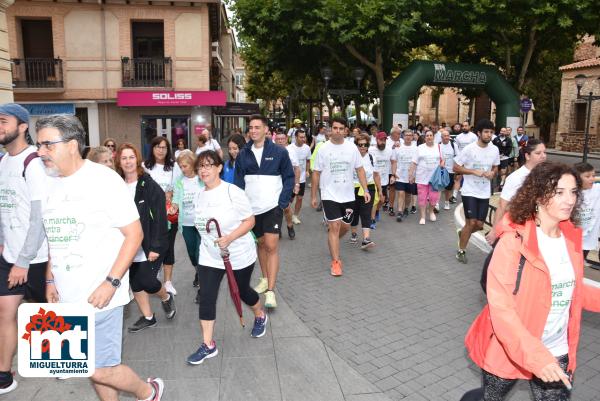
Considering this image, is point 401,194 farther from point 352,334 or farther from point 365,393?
point 365,393

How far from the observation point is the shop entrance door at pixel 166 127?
74.3ft

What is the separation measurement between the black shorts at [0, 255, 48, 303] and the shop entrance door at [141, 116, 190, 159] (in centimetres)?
1901

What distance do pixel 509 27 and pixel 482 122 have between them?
15126mm

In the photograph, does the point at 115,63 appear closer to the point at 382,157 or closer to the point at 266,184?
the point at 382,157

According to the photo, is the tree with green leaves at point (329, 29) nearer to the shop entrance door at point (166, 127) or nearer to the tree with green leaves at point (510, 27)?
the tree with green leaves at point (510, 27)

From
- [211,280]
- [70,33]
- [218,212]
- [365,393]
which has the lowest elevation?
[365,393]

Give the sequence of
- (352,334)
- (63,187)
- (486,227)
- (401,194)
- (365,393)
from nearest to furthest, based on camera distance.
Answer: (63,187) → (365,393) → (352,334) → (486,227) → (401,194)

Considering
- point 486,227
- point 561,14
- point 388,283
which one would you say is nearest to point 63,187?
point 388,283

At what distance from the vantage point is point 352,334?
5012 millimetres

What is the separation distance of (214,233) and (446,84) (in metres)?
19.0

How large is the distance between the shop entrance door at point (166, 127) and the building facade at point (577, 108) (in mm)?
25270

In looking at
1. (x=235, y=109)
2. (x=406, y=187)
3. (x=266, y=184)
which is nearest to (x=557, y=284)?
(x=266, y=184)

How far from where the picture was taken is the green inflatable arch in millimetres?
20062

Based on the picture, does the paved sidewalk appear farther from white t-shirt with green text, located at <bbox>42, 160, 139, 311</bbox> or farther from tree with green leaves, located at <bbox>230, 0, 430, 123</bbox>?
tree with green leaves, located at <bbox>230, 0, 430, 123</bbox>
